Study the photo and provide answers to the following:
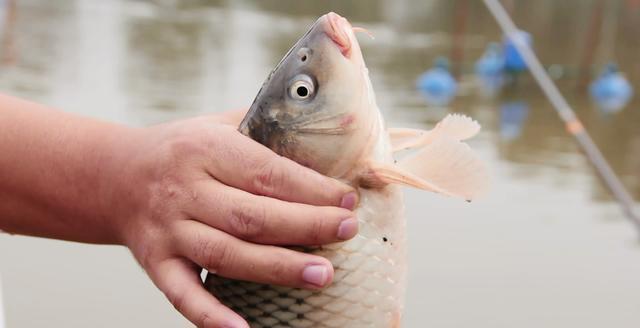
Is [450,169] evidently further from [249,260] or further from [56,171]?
[56,171]

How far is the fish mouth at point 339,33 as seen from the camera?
4.71ft

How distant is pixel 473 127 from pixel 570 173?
677cm

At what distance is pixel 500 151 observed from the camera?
29.1 ft

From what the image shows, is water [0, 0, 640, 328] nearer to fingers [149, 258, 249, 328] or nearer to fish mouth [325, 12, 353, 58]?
fingers [149, 258, 249, 328]

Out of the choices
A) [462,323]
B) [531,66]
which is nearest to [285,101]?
[462,323]

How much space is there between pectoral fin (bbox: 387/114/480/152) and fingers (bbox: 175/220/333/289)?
33 centimetres

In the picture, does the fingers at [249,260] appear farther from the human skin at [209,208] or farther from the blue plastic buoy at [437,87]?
the blue plastic buoy at [437,87]

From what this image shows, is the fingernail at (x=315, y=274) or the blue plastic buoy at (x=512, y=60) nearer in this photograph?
the fingernail at (x=315, y=274)

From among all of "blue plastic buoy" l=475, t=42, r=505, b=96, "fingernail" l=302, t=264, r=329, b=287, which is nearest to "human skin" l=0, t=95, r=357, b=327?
"fingernail" l=302, t=264, r=329, b=287

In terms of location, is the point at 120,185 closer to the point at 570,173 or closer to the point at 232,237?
the point at 232,237

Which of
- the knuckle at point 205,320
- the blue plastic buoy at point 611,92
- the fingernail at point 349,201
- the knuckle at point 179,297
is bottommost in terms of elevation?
the knuckle at point 205,320

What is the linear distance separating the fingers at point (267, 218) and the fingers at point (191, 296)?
9 cm

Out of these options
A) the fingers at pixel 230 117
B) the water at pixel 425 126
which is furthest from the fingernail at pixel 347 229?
the water at pixel 425 126

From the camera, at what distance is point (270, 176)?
4.68 ft
